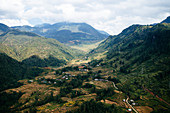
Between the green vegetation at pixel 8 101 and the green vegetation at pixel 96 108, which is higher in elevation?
the green vegetation at pixel 96 108

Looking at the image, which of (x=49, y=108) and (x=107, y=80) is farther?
(x=107, y=80)

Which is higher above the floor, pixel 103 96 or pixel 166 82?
pixel 166 82

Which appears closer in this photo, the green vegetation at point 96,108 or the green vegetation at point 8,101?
the green vegetation at point 96,108

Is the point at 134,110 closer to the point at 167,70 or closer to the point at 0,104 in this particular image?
the point at 167,70

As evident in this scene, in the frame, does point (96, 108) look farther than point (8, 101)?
No

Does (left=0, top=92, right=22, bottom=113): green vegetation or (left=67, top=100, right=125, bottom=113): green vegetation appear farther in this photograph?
(left=0, top=92, right=22, bottom=113): green vegetation

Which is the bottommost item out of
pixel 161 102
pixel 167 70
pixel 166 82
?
pixel 161 102

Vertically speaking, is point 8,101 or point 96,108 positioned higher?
point 96,108

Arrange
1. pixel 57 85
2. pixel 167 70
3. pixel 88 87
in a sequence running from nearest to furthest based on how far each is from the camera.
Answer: pixel 167 70, pixel 88 87, pixel 57 85

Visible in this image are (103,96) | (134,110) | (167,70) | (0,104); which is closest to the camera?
(134,110)

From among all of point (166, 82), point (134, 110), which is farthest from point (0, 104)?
point (166, 82)

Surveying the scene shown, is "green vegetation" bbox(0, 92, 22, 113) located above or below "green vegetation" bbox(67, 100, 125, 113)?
below
